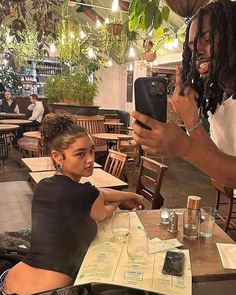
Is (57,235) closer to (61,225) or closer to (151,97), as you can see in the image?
(61,225)

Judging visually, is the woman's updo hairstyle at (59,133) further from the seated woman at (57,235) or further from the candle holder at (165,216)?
the candle holder at (165,216)

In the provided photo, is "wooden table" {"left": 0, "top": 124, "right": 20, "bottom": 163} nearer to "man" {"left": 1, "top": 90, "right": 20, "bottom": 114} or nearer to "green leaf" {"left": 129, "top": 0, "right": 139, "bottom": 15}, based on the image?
"man" {"left": 1, "top": 90, "right": 20, "bottom": 114}

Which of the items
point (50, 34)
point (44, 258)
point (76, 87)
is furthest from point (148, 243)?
point (76, 87)

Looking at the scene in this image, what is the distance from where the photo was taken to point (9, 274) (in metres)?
1.43

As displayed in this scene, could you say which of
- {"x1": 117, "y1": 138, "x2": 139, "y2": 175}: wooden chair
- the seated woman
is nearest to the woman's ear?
the seated woman

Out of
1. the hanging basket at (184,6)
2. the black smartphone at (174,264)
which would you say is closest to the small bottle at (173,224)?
the black smartphone at (174,264)

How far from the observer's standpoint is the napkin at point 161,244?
133 centimetres

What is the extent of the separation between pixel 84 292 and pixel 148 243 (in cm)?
38

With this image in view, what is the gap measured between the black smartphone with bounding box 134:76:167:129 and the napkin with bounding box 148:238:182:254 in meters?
0.74

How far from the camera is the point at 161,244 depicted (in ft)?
4.51

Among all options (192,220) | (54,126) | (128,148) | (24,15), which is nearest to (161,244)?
(192,220)

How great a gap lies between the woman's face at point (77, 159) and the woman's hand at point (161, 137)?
3.15 ft

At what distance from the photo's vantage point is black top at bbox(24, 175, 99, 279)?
138cm

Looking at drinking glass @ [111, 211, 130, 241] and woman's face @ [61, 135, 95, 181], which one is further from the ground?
woman's face @ [61, 135, 95, 181]
